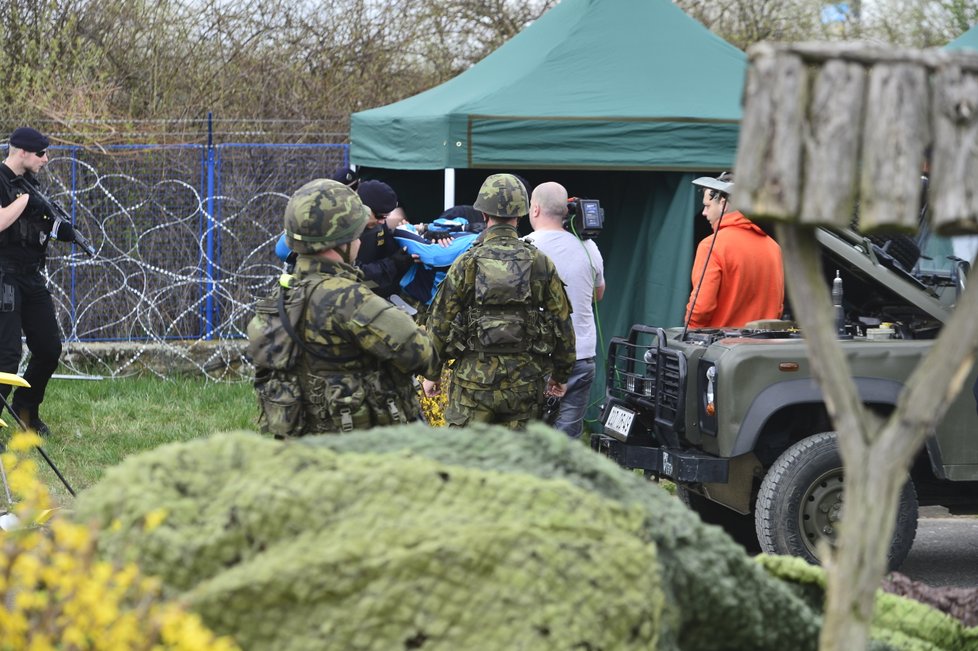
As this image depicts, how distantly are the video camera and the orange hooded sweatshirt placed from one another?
0.67 metres

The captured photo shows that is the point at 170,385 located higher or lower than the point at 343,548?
lower

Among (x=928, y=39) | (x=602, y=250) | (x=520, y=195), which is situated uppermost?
(x=928, y=39)

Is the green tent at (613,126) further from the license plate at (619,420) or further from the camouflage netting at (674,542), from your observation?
the camouflage netting at (674,542)

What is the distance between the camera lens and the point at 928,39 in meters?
20.9

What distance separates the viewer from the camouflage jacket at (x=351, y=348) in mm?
4660

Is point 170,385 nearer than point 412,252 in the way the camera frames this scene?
No

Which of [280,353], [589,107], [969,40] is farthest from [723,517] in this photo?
[969,40]

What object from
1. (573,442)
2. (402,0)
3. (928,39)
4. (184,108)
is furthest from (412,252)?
(928,39)

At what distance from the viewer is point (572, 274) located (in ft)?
24.2

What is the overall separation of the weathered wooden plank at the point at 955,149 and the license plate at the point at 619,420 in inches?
179

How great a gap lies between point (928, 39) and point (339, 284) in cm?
1847

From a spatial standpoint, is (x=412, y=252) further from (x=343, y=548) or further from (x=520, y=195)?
(x=343, y=548)

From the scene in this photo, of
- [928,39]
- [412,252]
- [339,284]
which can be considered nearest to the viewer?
[339,284]

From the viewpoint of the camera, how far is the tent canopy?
9.19m
